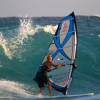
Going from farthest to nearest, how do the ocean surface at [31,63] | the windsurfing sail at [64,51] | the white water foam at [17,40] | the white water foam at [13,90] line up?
the white water foam at [17,40] → the ocean surface at [31,63] → the white water foam at [13,90] → the windsurfing sail at [64,51]

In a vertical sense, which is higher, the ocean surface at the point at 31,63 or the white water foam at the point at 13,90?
the white water foam at the point at 13,90

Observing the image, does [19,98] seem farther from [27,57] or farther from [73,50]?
[27,57]

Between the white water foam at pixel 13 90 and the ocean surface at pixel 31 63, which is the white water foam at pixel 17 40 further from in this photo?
the white water foam at pixel 13 90

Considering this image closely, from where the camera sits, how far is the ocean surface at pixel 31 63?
14127 millimetres

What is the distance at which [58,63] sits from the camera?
12.6m

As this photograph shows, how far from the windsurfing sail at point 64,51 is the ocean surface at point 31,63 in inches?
32.0

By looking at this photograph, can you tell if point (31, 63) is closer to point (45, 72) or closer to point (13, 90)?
point (13, 90)

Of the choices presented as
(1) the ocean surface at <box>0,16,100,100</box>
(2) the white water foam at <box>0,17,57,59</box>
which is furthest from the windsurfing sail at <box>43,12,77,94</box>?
(2) the white water foam at <box>0,17,57,59</box>

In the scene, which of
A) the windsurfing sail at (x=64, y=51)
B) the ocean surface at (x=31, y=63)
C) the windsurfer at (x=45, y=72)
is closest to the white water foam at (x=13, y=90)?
the ocean surface at (x=31, y=63)

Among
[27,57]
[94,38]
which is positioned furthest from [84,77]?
[94,38]

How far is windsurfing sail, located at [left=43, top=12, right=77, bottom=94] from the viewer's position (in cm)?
1240

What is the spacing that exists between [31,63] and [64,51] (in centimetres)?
631

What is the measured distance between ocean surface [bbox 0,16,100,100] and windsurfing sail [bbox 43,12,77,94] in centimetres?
81

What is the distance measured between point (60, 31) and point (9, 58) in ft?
23.3
